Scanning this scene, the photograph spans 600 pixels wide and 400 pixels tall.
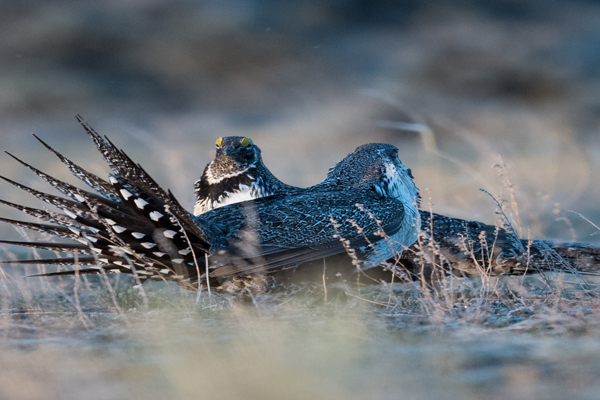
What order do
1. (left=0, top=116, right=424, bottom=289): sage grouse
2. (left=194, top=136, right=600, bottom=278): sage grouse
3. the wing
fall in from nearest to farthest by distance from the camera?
(left=0, top=116, right=424, bottom=289): sage grouse, the wing, (left=194, top=136, right=600, bottom=278): sage grouse

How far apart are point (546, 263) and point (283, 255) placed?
106 inches

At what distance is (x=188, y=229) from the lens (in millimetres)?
4188

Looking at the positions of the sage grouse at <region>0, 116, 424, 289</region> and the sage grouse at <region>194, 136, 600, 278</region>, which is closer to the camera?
the sage grouse at <region>0, 116, 424, 289</region>

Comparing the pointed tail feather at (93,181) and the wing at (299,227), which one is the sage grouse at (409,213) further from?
the pointed tail feather at (93,181)

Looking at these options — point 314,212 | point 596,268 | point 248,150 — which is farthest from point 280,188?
point 596,268

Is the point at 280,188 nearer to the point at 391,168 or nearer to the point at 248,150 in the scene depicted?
the point at 248,150

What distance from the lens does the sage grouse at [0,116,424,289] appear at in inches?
160

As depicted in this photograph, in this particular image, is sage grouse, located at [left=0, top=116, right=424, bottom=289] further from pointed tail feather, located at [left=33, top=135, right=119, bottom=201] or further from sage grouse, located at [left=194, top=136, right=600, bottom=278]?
sage grouse, located at [left=194, top=136, right=600, bottom=278]

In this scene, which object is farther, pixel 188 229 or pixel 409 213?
pixel 409 213

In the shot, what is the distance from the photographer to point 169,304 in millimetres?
5086

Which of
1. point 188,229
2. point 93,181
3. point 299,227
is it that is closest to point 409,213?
point 299,227

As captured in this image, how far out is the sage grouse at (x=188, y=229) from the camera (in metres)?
4.07

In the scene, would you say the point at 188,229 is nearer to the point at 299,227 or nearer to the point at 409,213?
the point at 299,227

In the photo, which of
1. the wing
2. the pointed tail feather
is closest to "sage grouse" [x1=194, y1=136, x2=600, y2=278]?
the wing
